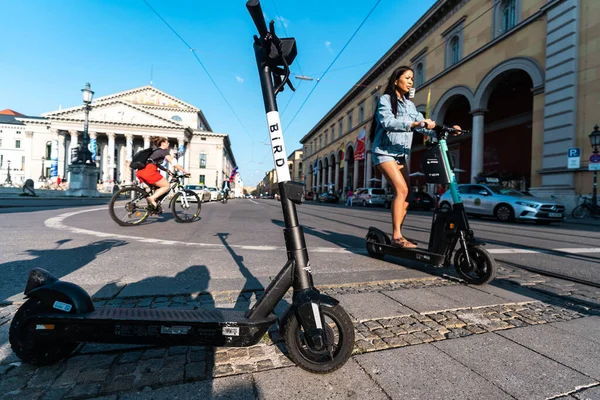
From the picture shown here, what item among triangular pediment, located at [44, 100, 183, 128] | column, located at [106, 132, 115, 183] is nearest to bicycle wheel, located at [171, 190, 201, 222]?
triangular pediment, located at [44, 100, 183, 128]

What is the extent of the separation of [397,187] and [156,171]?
183 inches

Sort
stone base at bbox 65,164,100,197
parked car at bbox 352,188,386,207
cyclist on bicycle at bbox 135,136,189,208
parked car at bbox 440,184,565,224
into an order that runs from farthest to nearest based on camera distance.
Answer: parked car at bbox 352,188,386,207 → stone base at bbox 65,164,100,197 → parked car at bbox 440,184,565,224 → cyclist on bicycle at bbox 135,136,189,208

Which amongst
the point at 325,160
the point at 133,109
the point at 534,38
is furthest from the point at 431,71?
the point at 133,109

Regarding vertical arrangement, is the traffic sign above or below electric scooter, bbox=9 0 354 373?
above

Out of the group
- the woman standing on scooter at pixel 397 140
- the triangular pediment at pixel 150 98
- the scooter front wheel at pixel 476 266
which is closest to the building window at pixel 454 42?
the woman standing on scooter at pixel 397 140

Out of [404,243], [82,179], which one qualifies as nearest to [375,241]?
[404,243]

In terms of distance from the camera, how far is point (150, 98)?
216 ft

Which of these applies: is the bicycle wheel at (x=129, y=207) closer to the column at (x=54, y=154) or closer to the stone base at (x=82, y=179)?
the stone base at (x=82, y=179)

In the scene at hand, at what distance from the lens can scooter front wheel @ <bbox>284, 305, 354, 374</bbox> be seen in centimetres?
132

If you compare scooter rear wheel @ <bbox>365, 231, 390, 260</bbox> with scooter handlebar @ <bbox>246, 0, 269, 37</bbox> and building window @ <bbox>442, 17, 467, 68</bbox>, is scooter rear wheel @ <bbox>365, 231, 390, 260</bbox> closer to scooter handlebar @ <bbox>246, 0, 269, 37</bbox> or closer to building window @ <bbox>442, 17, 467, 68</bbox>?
scooter handlebar @ <bbox>246, 0, 269, 37</bbox>

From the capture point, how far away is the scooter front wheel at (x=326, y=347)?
1.32m

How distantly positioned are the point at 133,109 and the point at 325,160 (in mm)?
37324

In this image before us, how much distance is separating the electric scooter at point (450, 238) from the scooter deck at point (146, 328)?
2.12 metres

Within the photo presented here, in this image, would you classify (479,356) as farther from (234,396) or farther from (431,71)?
(431,71)
